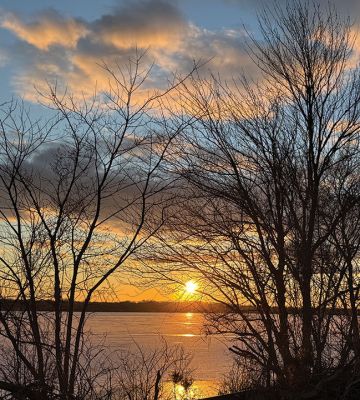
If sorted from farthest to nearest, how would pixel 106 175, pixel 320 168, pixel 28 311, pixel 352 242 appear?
pixel 352 242
pixel 320 168
pixel 106 175
pixel 28 311

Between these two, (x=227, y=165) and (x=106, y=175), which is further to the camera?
(x=227, y=165)

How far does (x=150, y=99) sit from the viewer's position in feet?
25.2

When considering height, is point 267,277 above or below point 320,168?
below

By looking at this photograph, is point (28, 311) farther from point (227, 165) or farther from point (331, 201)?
point (331, 201)

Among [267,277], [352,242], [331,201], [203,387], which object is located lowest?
[203,387]

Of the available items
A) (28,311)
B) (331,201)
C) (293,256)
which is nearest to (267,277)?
(293,256)

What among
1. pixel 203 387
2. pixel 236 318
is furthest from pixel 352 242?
pixel 203 387

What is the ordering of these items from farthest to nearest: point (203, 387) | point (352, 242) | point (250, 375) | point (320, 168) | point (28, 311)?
point (203, 387), point (250, 375), point (352, 242), point (320, 168), point (28, 311)

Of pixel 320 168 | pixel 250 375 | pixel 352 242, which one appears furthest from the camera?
pixel 250 375

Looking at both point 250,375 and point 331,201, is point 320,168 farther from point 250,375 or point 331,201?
point 250,375

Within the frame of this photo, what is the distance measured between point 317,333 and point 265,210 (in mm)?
2111

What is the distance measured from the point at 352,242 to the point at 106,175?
4808 millimetres

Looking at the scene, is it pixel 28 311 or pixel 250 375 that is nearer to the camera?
pixel 28 311

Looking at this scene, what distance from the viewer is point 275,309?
985 centimetres
